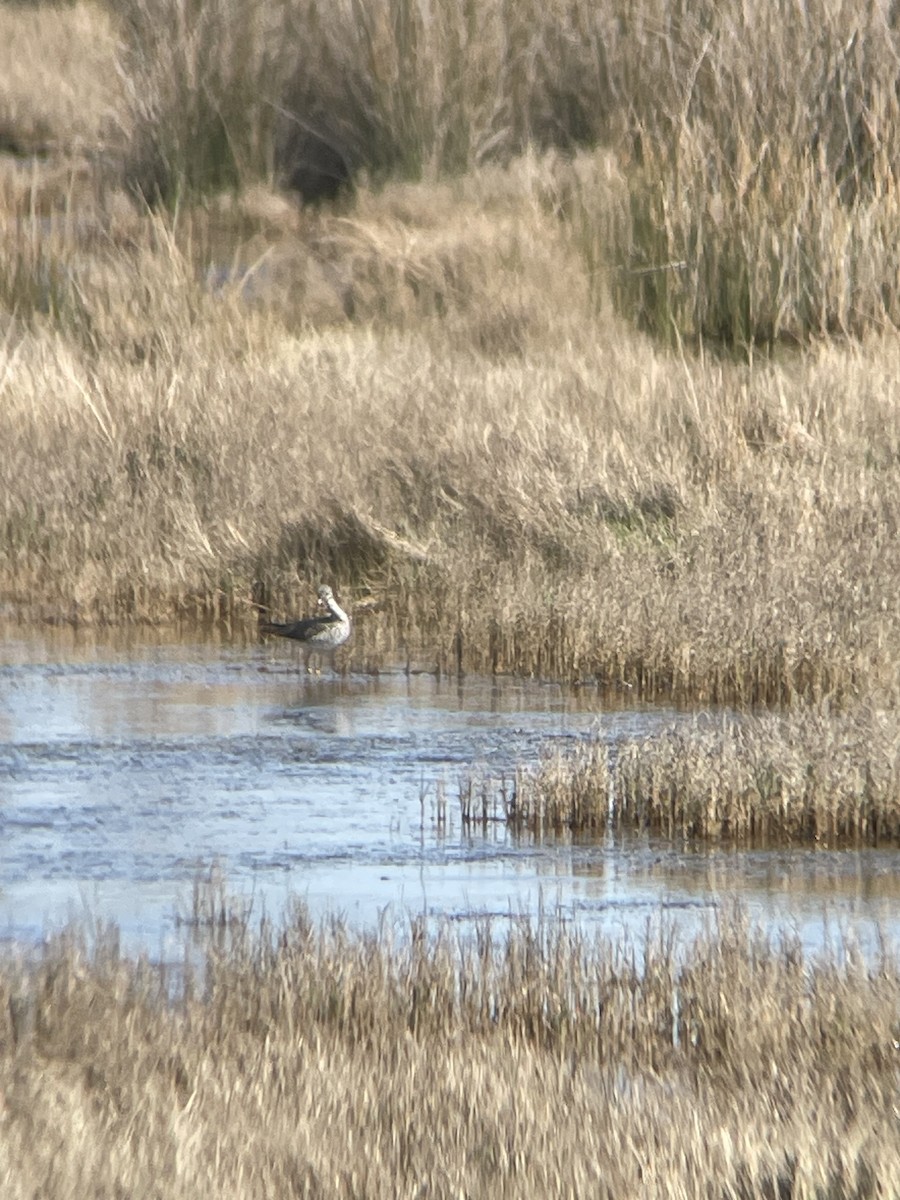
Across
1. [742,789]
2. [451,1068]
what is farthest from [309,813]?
[451,1068]

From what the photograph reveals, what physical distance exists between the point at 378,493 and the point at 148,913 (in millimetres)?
5743

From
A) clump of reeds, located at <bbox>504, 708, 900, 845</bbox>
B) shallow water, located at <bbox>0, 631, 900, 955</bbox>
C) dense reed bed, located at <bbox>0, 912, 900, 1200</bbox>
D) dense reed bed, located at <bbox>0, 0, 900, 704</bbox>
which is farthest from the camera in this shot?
dense reed bed, located at <bbox>0, 0, 900, 704</bbox>

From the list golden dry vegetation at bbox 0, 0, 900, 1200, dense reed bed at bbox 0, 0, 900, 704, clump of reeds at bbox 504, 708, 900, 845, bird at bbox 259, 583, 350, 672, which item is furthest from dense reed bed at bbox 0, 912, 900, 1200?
bird at bbox 259, 583, 350, 672

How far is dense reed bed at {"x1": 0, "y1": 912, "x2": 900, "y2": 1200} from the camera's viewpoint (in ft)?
14.0

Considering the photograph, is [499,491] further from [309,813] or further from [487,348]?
[487,348]

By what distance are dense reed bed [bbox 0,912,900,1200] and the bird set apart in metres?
4.28

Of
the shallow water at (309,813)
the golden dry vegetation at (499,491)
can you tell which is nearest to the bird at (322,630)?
the shallow water at (309,813)

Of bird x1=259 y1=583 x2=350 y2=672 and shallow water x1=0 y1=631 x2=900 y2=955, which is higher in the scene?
shallow water x1=0 y1=631 x2=900 y2=955

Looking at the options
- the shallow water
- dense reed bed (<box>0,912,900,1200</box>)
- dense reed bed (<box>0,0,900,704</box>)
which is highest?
dense reed bed (<box>0,912,900,1200</box>)

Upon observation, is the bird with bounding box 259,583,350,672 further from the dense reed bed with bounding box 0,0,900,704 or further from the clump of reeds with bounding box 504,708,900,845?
the clump of reeds with bounding box 504,708,900,845

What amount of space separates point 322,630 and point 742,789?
3.12m

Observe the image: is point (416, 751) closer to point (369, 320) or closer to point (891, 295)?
point (891, 295)

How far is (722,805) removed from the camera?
773 centimetres

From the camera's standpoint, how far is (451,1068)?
16.1 feet
